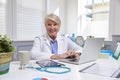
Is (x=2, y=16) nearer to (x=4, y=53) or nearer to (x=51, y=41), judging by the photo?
(x=51, y=41)

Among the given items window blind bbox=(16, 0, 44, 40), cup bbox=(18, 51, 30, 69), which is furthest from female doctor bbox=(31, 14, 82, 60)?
window blind bbox=(16, 0, 44, 40)

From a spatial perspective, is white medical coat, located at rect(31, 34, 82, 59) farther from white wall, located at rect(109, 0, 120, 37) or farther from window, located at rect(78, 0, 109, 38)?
window, located at rect(78, 0, 109, 38)

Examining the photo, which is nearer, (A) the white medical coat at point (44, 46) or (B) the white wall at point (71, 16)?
(A) the white medical coat at point (44, 46)

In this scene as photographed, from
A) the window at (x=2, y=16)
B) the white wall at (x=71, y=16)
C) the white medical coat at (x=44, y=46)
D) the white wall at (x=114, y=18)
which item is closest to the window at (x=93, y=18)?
the white wall at (x=71, y=16)

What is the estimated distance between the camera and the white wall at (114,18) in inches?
107

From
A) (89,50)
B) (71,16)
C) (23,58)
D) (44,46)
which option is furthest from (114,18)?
(23,58)

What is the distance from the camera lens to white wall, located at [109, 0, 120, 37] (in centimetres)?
271

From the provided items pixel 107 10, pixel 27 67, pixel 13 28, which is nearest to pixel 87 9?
pixel 107 10

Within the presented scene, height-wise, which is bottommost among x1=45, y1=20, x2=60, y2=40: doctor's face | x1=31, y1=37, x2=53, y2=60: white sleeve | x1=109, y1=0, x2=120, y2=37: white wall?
x1=31, y1=37, x2=53, y2=60: white sleeve

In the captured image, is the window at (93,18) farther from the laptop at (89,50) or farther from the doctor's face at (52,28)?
the laptop at (89,50)

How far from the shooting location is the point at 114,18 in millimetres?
2758

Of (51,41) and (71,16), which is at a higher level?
(71,16)

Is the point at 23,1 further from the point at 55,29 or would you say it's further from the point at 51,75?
the point at 51,75

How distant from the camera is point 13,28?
271 centimetres
